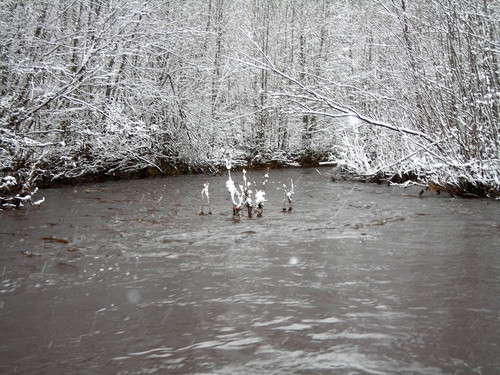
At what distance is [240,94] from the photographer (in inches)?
977

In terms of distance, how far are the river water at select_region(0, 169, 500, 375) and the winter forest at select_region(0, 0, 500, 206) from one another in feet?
5.35

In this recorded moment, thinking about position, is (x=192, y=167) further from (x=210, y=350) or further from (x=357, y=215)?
(x=210, y=350)

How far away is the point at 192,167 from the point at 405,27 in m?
11.5

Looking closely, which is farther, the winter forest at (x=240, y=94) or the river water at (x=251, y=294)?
the winter forest at (x=240, y=94)

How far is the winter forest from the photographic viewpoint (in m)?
7.75

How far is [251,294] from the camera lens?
4.39m

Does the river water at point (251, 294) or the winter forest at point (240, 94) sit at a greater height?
the winter forest at point (240, 94)

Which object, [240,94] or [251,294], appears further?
[240,94]

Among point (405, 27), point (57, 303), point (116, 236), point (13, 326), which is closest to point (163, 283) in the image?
point (57, 303)

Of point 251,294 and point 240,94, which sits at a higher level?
point 240,94

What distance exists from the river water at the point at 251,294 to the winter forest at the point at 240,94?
5.35 ft

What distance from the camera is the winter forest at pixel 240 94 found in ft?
25.4

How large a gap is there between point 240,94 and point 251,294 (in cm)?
2132

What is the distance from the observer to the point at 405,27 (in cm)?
802
